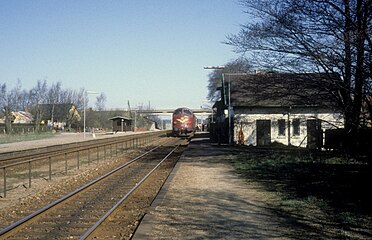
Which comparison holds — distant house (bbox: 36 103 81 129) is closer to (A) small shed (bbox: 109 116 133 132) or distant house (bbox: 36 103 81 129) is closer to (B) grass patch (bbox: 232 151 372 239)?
(A) small shed (bbox: 109 116 133 132)

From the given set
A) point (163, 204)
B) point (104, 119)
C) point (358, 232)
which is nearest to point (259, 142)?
point (163, 204)

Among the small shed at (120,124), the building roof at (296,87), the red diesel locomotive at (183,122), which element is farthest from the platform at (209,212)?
the small shed at (120,124)

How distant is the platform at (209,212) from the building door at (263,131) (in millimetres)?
18505

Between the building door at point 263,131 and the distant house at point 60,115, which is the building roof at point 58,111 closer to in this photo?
the distant house at point 60,115

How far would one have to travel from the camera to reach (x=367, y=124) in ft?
40.9

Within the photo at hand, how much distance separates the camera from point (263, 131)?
3284cm

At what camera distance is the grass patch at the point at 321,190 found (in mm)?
7953

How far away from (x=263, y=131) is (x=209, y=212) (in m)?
24.6

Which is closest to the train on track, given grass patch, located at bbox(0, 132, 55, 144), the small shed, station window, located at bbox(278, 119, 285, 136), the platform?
grass patch, located at bbox(0, 132, 55, 144)

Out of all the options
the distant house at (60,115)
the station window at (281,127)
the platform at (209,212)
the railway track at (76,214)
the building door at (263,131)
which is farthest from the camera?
the distant house at (60,115)

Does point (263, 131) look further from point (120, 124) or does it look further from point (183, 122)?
point (120, 124)

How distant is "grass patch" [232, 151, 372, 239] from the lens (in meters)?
7.95

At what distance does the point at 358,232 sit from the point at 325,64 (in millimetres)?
7687

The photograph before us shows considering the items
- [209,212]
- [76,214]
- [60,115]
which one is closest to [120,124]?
[60,115]
